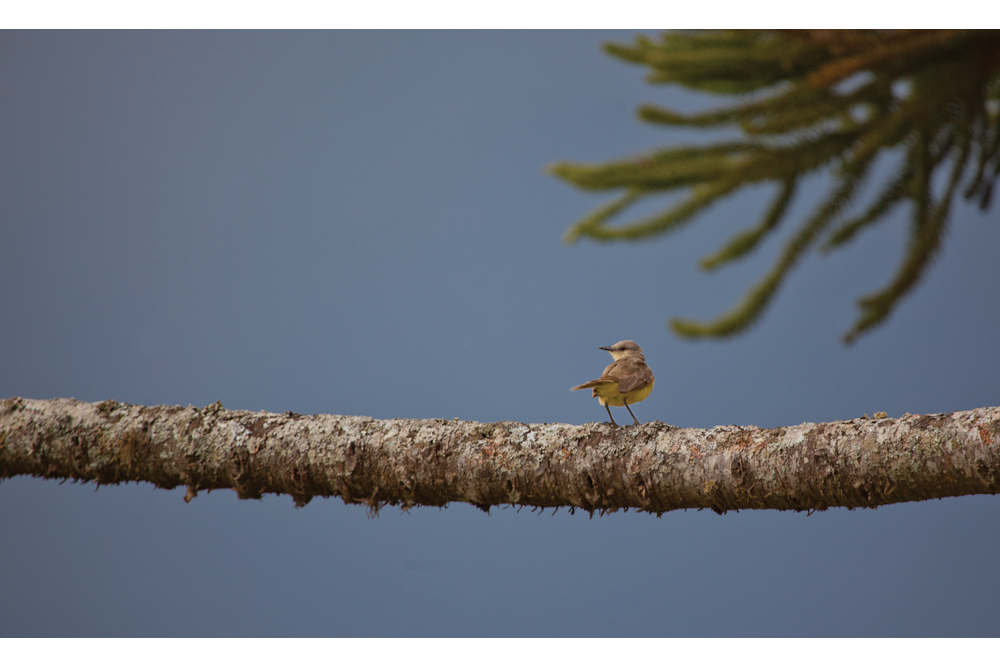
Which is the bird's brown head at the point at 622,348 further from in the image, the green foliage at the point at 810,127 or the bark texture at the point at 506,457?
the bark texture at the point at 506,457

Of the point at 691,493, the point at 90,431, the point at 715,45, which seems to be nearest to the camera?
the point at 691,493

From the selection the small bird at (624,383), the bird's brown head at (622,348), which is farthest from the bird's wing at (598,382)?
the bird's brown head at (622,348)

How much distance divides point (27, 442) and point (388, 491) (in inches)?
53.1

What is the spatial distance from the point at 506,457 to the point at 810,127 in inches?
70.1

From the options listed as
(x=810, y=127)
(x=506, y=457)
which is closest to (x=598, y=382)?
(x=506, y=457)

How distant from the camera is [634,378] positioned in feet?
8.07

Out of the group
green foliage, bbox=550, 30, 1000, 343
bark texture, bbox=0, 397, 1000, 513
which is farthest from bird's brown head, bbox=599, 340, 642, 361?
bark texture, bbox=0, 397, 1000, 513

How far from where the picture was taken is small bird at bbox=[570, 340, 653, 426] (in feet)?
8.05

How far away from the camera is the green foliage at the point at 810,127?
2.52 m

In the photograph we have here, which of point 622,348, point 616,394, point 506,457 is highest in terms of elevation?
point 622,348

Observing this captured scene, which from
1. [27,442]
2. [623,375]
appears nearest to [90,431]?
[27,442]

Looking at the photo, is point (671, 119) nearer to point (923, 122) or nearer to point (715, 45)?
point (715, 45)

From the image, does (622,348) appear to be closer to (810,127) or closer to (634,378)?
(634,378)

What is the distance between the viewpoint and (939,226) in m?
2.91
